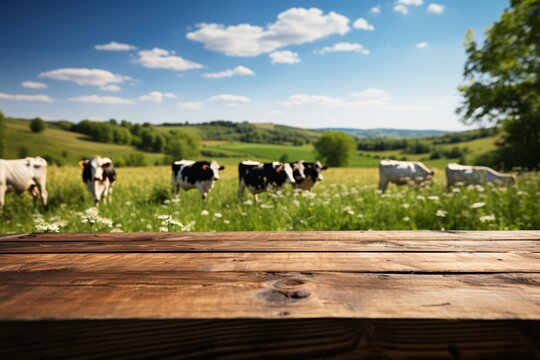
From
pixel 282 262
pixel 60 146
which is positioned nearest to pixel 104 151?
pixel 60 146

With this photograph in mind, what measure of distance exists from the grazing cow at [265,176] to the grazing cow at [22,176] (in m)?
5.62

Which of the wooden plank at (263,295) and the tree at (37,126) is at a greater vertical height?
the tree at (37,126)

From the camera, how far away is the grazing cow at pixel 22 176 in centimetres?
818

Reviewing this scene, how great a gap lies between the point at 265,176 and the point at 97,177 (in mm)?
4683

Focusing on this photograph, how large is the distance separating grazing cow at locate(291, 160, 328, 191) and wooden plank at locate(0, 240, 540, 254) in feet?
27.0

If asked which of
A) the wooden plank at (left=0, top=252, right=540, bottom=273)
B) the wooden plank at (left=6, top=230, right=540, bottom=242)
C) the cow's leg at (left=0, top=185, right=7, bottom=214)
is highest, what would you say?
the wooden plank at (left=0, top=252, right=540, bottom=273)

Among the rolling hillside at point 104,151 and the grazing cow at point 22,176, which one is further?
the rolling hillside at point 104,151

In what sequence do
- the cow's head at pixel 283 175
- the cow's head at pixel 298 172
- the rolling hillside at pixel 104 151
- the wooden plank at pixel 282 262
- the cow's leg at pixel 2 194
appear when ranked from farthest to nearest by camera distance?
1. the rolling hillside at pixel 104 151
2. the cow's head at pixel 298 172
3. the cow's head at pixel 283 175
4. the cow's leg at pixel 2 194
5. the wooden plank at pixel 282 262

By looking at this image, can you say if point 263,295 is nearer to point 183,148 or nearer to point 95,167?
point 95,167

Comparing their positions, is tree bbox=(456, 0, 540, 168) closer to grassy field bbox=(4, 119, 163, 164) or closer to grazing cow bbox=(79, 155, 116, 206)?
grazing cow bbox=(79, 155, 116, 206)

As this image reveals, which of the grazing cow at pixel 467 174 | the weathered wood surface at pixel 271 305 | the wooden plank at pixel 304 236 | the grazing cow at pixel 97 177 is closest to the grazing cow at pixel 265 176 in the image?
the grazing cow at pixel 97 177

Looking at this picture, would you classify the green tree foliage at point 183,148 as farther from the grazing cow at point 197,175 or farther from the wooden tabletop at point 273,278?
the wooden tabletop at point 273,278

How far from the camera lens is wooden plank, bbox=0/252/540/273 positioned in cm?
106
